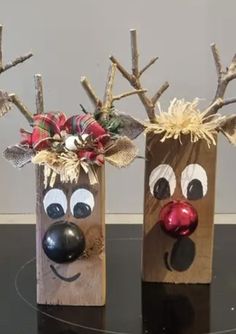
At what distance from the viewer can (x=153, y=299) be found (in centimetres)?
87

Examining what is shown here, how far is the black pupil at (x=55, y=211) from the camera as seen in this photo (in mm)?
819

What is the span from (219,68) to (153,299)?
35cm

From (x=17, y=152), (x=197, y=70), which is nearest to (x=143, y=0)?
(x=197, y=70)

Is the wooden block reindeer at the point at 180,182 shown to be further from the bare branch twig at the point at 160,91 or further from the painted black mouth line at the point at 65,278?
the painted black mouth line at the point at 65,278

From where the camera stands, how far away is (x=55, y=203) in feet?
2.69

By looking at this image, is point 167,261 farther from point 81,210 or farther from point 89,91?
point 89,91

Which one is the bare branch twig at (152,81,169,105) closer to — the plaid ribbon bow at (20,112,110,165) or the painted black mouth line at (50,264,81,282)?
the plaid ribbon bow at (20,112,110,165)

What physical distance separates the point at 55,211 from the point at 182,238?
205mm

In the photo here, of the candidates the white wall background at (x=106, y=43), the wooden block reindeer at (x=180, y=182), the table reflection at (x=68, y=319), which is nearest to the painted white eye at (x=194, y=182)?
the wooden block reindeer at (x=180, y=182)

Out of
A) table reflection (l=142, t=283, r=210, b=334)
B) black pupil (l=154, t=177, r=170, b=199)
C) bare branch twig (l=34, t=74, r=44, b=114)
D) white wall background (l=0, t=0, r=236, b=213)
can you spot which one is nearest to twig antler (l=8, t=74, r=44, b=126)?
bare branch twig (l=34, t=74, r=44, b=114)

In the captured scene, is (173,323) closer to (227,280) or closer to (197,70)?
(227,280)

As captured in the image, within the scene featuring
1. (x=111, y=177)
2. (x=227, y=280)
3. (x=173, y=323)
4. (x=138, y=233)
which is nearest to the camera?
(x=173, y=323)

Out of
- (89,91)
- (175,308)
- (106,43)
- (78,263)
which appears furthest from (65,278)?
(106,43)

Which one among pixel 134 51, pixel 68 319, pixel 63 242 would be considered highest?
pixel 134 51
